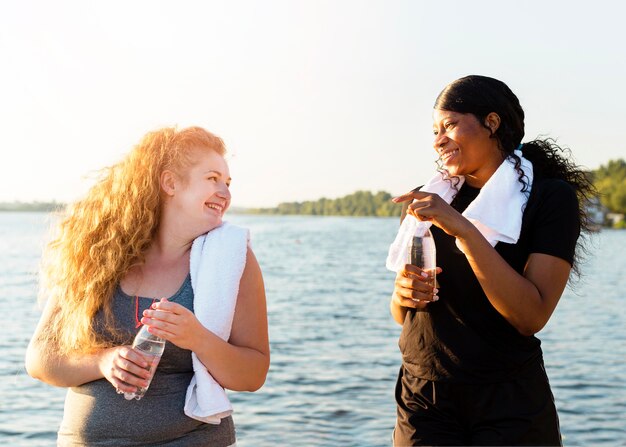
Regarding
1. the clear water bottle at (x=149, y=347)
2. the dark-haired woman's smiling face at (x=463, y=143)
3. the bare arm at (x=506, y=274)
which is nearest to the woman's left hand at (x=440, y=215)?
the bare arm at (x=506, y=274)

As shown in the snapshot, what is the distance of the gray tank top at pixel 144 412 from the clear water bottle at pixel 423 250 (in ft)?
2.65

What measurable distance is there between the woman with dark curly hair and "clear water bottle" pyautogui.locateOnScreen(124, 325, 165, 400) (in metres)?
0.88

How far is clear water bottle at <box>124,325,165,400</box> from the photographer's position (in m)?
2.69

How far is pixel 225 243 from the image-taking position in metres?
2.87

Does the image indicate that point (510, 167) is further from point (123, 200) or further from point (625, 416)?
point (625, 416)

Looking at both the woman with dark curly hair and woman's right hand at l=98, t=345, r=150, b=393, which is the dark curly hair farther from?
woman's right hand at l=98, t=345, r=150, b=393

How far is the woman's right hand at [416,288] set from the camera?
2941 millimetres

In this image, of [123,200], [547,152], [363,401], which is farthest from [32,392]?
[547,152]

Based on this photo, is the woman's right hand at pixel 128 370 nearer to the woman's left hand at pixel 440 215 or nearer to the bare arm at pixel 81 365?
the bare arm at pixel 81 365

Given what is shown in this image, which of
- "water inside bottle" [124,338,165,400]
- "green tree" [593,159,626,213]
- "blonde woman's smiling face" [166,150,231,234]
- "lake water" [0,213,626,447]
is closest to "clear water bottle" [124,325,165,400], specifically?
"water inside bottle" [124,338,165,400]

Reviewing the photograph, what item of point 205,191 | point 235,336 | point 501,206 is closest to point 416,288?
point 501,206

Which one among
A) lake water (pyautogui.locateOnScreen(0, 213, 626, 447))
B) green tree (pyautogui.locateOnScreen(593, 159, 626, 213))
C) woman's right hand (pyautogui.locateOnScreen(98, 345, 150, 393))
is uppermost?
green tree (pyautogui.locateOnScreen(593, 159, 626, 213))

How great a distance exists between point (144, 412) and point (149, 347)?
0.77 ft

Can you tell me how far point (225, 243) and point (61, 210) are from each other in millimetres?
800
